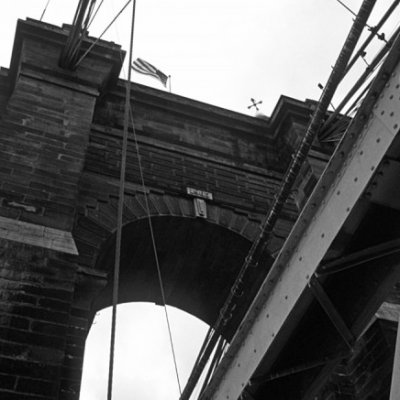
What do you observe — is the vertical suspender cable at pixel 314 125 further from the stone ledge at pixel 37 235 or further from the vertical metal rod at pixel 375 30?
the stone ledge at pixel 37 235

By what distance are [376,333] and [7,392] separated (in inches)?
181

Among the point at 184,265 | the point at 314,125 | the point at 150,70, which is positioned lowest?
the point at 314,125

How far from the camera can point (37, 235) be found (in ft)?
21.7

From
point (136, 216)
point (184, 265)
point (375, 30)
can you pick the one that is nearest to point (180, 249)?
point (184, 265)

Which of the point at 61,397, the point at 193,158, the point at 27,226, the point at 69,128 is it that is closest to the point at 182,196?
the point at 193,158

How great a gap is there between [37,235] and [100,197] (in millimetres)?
1901

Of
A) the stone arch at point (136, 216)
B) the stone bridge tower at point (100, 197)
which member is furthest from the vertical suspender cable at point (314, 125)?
the stone arch at point (136, 216)

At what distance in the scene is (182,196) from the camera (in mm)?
9133

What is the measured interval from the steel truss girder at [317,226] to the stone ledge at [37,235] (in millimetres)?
2763

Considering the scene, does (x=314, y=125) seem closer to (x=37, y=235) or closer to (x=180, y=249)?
(x=37, y=235)

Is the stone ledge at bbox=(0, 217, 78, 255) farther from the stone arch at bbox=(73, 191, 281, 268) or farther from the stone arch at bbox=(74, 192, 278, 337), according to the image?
the stone arch at bbox=(74, 192, 278, 337)

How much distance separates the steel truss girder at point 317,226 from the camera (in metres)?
3.55

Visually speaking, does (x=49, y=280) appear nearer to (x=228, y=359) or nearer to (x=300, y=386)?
(x=228, y=359)

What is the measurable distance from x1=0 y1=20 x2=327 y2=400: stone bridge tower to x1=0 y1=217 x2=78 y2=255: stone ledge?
2cm
